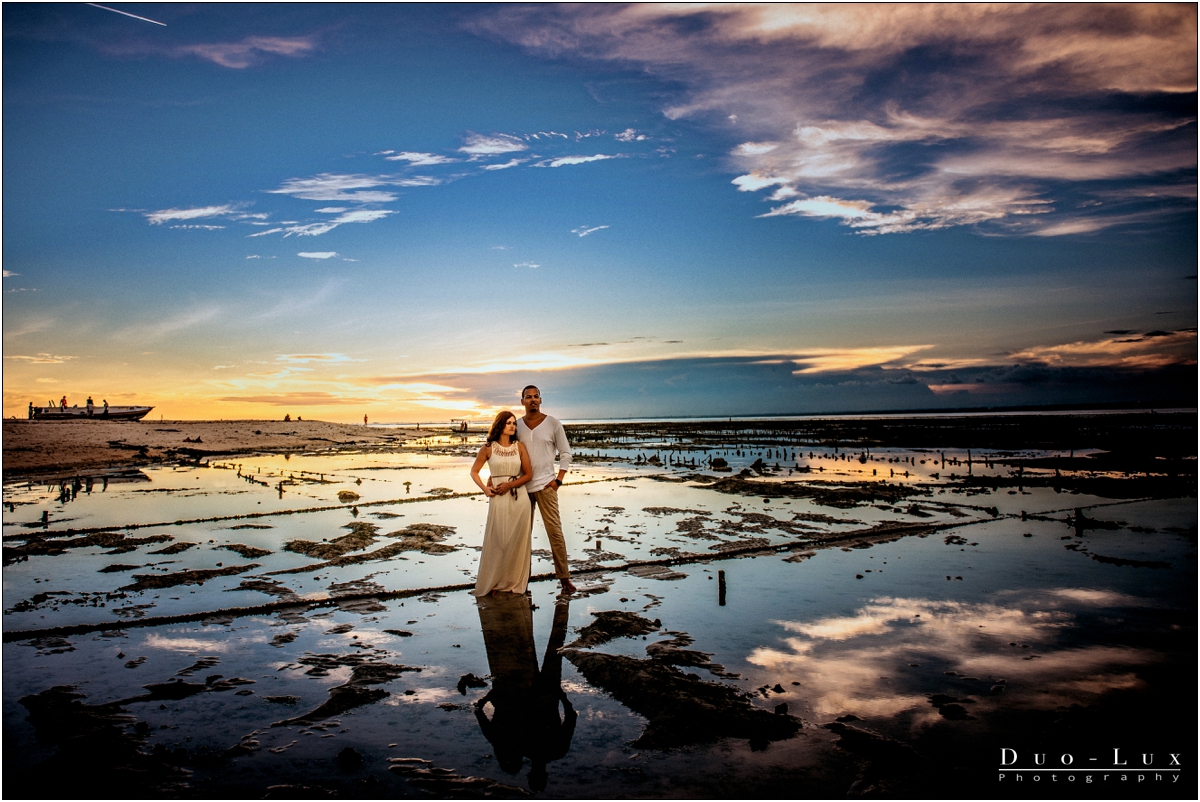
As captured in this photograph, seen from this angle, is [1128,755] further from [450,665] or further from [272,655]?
[272,655]

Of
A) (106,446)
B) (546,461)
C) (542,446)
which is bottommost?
(106,446)

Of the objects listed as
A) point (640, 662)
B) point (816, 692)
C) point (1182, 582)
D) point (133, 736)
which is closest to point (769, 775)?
point (816, 692)

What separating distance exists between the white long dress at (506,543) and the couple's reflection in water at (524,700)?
1.03 m

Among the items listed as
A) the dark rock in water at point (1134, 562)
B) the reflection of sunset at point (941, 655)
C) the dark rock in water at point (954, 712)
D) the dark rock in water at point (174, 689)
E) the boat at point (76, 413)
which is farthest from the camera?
the boat at point (76, 413)

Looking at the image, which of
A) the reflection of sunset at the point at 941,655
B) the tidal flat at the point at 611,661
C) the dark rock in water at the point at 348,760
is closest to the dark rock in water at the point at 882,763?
the tidal flat at the point at 611,661

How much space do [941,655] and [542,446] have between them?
6383mm

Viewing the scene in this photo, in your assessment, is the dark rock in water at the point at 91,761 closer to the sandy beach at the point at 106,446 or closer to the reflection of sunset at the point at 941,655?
the reflection of sunset at the point at 941,655

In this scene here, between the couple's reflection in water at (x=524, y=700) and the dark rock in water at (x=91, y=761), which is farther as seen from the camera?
the couple's reflection in water at (x=524, y=700)

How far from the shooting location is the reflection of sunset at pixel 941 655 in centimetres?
625

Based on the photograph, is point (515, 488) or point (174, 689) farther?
point (515, 488)

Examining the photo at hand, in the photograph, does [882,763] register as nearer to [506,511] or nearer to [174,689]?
[506,511]

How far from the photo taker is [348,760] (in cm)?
491

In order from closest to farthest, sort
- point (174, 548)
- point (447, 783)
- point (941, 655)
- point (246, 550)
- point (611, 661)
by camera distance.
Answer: point (447, 783)
point (611, 661)
point (941, 655)
point (246, 550)
point (174, 548)

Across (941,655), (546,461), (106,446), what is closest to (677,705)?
(941,655)
